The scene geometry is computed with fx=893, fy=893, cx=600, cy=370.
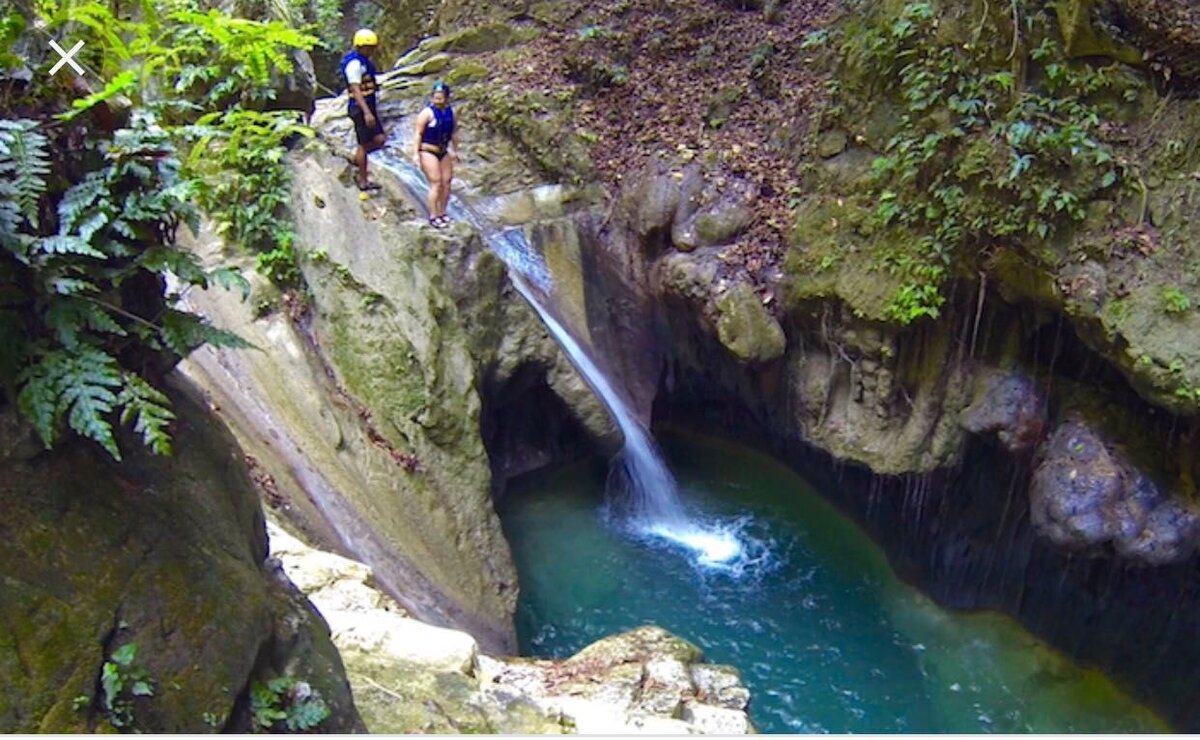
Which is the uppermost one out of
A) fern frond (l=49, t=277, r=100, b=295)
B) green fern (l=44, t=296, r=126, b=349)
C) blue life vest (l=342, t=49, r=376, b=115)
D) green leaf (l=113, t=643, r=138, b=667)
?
blue life vest (l=342, t=49, r=376, b=115)

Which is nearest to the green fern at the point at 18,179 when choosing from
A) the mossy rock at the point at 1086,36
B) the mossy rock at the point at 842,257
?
the mossy rock at the point at 842,257

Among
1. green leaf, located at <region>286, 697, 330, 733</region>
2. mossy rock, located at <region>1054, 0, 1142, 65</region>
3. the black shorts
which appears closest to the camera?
green leaf, located at <region>286, 697, 330, 733</region>

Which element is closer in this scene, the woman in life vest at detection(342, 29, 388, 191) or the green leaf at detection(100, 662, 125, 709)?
the green leaf at detection(100, 662, 125, 709)

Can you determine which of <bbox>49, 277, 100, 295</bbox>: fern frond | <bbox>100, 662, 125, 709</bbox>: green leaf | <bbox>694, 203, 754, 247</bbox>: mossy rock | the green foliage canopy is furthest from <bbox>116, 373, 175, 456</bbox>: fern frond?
<bbox>694, 203, 754, 247</bbox>: mossy rock

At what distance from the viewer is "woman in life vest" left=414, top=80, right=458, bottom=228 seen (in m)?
8.91

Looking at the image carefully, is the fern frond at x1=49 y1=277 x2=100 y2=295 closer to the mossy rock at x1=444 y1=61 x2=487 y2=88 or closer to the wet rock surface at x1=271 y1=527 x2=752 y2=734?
the wet rock surface at x1=271 y1=527 x2=752 y2=734

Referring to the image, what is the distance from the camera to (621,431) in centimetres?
1009

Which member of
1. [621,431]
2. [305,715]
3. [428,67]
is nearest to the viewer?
[305,715]

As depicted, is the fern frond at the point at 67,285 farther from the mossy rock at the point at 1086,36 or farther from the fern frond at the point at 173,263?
the mossy rock at the point at 1086,36

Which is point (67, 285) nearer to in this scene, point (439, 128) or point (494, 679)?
point (494, 679)

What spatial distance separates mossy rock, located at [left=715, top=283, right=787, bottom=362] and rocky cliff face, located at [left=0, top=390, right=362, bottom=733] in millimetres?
6382

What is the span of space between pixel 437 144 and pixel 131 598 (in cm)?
671

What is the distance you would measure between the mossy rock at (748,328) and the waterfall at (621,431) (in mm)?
1613

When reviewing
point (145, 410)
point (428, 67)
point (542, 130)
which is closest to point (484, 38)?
point (428, 67)
